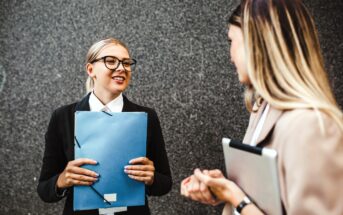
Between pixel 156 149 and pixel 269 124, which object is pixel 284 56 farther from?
pixel 156 149

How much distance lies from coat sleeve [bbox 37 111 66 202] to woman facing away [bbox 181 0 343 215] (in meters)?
0.53

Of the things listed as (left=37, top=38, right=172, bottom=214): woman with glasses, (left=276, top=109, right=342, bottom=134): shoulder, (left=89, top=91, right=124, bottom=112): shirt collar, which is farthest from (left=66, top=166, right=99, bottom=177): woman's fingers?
(left=276, top=109, right=342, bottom=134): shoulder

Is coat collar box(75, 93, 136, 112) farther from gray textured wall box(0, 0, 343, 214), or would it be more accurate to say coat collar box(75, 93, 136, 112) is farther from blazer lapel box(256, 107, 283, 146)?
blazer lapel box(256, 107, 283, 146)

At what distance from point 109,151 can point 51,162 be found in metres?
0.25

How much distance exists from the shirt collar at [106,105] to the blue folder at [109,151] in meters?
0.15

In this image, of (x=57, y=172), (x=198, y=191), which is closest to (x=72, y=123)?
(x=57, y=172)

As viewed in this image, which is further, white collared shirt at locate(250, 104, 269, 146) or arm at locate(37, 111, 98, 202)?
arm at locate(37, 111, 98, 202)

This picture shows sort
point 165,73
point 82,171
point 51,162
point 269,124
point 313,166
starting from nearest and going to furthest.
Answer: point 313,166, point 269,124, point 82,171, point 51,162, point 165,73

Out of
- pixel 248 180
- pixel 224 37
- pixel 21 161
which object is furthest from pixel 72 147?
pixel 224 37

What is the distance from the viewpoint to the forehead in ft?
3.84

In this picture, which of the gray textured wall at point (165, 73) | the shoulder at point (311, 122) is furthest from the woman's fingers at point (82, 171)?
the gray textured wall at point (165, 73)

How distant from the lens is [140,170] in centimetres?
103

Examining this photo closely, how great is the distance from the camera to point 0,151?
67.6 inches

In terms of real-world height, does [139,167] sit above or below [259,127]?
below
